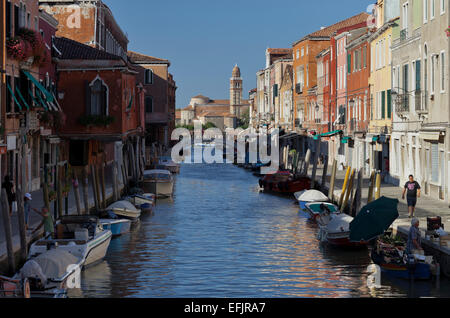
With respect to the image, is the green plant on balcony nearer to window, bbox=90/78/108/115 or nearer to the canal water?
window, bbox=90/78/108/115

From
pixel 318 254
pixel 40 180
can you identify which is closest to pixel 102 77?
pixel 40 180

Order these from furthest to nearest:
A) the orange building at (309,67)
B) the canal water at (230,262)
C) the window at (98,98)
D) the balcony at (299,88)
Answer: the balcony at (299,88) → the orange building at (309,67) → the window at (98,98) → the canal water at (230,262)

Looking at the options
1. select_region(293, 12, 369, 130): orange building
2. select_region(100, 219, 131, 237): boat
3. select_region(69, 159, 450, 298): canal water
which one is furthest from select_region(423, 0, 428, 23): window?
select_region(293, 12, 369, 130): orange building

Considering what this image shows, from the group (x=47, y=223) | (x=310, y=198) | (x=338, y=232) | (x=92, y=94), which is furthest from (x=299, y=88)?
(x=47, y=223)

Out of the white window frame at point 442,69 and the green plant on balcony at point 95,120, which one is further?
the green plant on balcony at point 95,120

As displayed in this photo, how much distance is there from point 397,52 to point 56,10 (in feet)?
76.1

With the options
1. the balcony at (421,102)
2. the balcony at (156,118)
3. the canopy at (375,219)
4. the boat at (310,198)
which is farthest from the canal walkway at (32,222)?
the balcony at (156,118)

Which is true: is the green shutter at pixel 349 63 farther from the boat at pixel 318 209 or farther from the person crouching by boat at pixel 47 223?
the person crouching by boat at pixel 47 223

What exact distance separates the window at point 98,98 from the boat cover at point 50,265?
59.6 feet

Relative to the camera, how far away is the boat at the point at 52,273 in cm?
1495

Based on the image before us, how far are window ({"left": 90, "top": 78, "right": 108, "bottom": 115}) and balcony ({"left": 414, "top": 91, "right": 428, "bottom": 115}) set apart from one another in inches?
526

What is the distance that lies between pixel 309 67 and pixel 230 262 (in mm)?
49600

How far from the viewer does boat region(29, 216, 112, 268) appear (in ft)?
59.6
